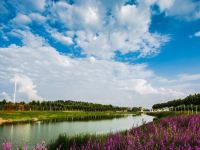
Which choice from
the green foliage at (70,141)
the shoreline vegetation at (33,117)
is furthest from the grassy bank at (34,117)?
the green foliage at (70,141)

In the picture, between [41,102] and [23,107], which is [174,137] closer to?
[23,107]

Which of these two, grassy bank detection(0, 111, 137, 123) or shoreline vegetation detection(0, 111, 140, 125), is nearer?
shoreline vegetation detection(0, 111, 140, 125)

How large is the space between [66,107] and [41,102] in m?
18.3

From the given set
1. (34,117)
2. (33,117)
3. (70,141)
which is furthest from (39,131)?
(34,117)

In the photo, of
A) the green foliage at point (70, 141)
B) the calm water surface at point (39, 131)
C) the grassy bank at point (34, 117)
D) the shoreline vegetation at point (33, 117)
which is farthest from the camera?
the grassy bank at point (34, 117)

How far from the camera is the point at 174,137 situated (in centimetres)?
898

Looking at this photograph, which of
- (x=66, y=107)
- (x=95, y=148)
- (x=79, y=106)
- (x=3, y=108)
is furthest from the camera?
(x=79, y=106)

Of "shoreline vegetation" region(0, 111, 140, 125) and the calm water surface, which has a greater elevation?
"shoreline vegetation" region(0, 111, 140, 125)

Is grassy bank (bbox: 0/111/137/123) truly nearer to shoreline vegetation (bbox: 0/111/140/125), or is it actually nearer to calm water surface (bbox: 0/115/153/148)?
shoreline vegetation (bbox: 0/111/140/125)

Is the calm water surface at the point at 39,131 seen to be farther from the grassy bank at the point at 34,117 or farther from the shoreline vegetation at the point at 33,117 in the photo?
the grassy bank at the point at 34,117

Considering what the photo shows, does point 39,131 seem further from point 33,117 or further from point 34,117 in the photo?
point 34,117

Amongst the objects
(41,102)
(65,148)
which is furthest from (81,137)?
(41,102)

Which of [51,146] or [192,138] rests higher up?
[192,138]

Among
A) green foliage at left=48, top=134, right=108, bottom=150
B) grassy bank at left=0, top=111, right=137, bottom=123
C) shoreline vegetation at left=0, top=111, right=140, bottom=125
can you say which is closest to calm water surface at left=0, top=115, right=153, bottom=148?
green foliage at left=48, top=134, right=108, bottom=150
